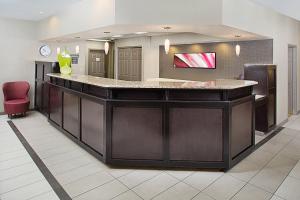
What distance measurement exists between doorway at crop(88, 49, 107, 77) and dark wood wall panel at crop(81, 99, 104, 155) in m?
5.15

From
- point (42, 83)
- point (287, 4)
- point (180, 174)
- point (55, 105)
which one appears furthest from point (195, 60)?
point (42, 83)

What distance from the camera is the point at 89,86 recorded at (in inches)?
144

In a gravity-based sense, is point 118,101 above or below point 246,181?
above

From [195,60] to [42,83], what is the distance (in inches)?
178

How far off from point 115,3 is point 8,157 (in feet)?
9.90

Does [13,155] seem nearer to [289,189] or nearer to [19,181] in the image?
[19,181]

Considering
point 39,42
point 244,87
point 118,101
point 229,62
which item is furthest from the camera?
point 39,42

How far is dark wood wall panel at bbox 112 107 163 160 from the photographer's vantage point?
3105mm

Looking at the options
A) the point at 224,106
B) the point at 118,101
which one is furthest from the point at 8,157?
the point at 224,106

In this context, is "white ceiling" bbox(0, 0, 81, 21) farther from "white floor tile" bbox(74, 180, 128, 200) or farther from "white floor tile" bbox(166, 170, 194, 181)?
"white floor tile" bbox(166, 170, 194, 181)

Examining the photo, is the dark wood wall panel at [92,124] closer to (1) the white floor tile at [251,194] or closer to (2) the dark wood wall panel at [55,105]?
(2) the dark wood wall panel at [55,105]

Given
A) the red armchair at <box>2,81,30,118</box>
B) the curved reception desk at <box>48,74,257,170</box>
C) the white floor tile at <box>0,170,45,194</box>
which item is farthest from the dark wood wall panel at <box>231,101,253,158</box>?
the red armchair at <box>2,81,30,118</box>

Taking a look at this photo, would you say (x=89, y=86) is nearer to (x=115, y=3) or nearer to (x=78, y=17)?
(x=115, y=3)

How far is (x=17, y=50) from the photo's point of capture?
22.2 ft
